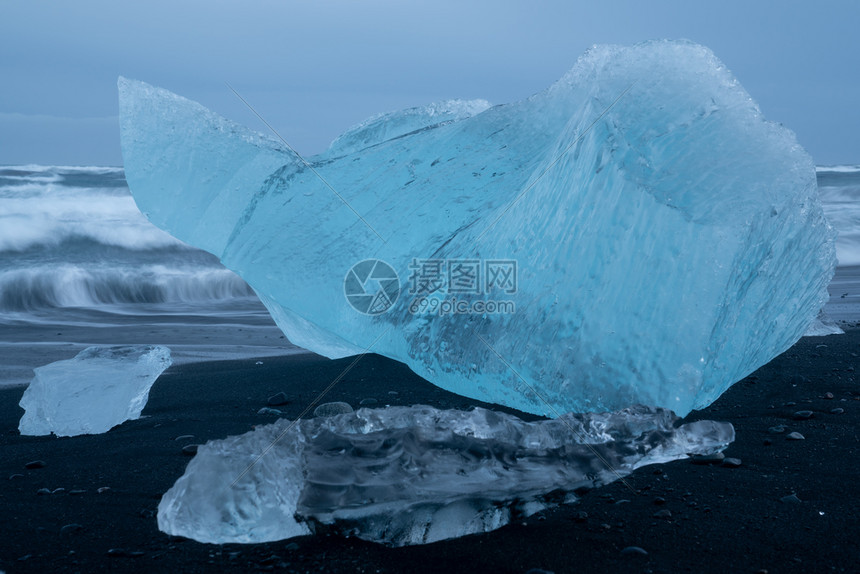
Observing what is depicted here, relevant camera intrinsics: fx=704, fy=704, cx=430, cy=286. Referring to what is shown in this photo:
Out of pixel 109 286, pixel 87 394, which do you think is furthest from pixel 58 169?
pixel 87 394

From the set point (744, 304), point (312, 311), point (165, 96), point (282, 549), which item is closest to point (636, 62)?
point (744, 304)

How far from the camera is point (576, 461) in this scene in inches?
58.4

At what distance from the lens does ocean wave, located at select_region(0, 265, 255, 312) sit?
701 cm

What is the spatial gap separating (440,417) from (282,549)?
0.44 meters

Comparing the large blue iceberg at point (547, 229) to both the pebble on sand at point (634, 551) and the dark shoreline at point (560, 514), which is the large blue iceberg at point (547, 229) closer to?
the dark shoreline at point (560, 514)

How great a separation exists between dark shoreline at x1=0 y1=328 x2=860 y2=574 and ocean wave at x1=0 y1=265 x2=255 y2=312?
5081 millimetres

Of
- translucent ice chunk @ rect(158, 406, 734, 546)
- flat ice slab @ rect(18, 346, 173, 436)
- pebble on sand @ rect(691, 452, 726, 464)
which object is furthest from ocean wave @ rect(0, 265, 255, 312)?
pebble on sand @ rect(691, 452, 726, 464)

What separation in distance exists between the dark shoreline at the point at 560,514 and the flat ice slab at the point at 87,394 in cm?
7

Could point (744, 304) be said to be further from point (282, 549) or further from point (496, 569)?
point (282, 549)

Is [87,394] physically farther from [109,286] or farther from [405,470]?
[109,286]

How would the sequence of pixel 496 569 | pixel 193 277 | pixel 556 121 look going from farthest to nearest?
1. pixel 193 277
2. pixel 556 121
3. pixel 496 569

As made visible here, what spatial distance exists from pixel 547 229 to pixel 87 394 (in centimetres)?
176

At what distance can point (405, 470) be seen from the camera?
4.66ft

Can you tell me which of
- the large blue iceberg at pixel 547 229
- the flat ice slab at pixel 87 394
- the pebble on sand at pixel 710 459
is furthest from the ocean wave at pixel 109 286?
the pebble on sand at pixel 710 459
